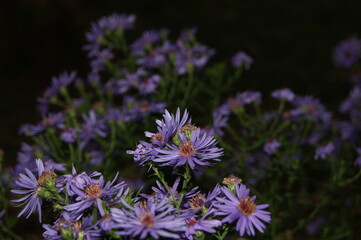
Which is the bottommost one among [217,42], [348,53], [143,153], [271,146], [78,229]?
[78,229]

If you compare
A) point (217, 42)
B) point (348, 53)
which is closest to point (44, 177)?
point (348, 53)

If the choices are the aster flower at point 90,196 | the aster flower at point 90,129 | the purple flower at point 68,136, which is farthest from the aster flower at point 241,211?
the aster flower at point 90,129

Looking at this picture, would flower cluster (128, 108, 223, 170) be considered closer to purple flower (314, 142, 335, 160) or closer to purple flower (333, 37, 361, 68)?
purple flower (314, 142, 335, 160)

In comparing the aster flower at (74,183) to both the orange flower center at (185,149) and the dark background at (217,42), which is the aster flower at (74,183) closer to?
the orange flower center at (185,149)

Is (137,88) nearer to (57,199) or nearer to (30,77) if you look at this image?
(57,199)

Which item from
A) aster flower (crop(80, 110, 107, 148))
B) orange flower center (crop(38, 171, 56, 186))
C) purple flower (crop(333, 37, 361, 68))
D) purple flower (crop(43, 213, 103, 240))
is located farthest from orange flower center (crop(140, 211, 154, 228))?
purple flower (crop(333, 37, 361, 68))

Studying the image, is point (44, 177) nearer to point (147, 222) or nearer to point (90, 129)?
point (147, 222)

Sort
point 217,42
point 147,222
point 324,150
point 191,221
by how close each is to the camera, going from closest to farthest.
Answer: point 147,222 → point 191,221 → point 324,150 → point 217,42
